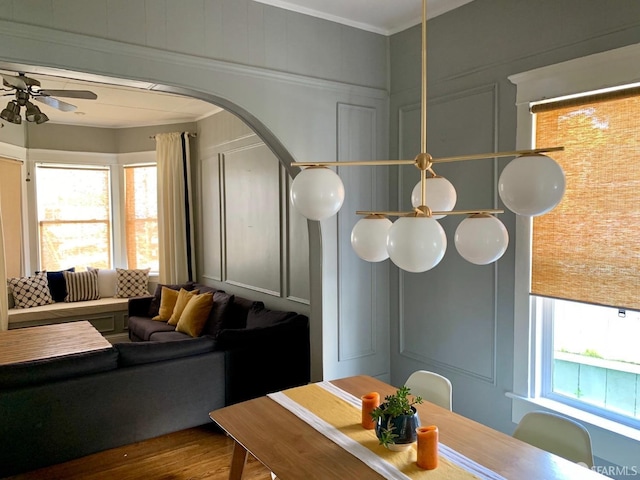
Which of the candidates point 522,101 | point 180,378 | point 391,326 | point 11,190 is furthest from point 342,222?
point 11,190

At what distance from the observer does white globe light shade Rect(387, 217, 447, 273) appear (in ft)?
4.12

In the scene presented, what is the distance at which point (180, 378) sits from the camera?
3238 mm

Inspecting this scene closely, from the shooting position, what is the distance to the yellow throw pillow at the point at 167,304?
18.0ft

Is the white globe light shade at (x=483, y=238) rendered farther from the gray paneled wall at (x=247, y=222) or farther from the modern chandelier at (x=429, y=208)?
the gray paneled wall at (x=247, y=222)

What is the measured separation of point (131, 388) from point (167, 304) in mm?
2513

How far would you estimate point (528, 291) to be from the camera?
269 cm

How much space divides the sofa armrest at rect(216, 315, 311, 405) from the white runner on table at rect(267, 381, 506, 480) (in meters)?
1.28

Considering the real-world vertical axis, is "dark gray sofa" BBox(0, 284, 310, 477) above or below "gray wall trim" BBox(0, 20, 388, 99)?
Answer: below

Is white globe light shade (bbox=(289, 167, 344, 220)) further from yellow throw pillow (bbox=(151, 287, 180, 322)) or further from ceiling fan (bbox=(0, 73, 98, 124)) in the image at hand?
yellow throw pillow (bbox=(151, 287, 180, 322))

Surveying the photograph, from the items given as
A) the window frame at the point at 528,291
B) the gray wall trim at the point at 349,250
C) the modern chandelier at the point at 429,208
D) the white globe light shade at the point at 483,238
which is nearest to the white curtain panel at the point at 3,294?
the gray wall trim at the point at 349,250

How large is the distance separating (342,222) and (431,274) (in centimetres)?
72

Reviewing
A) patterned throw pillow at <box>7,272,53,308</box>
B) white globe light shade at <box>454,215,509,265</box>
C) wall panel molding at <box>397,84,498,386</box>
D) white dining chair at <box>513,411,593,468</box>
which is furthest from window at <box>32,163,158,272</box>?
white globe light shade at <box>454,215,509,265</box>

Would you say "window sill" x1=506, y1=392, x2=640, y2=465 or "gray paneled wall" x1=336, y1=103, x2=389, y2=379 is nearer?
"window sill" x1=506, y1=392, x2=640, y2=465

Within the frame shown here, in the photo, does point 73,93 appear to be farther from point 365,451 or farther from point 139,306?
point 365,451
